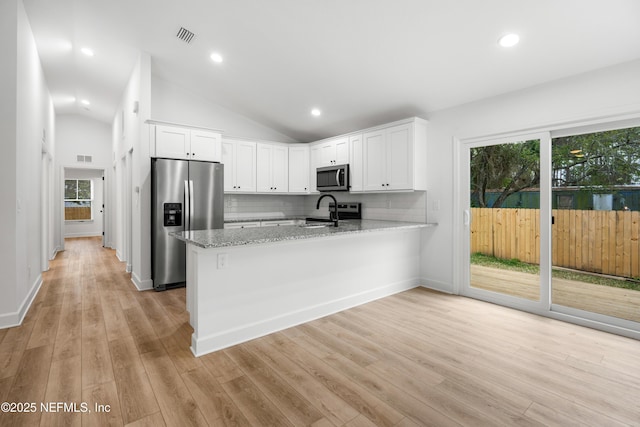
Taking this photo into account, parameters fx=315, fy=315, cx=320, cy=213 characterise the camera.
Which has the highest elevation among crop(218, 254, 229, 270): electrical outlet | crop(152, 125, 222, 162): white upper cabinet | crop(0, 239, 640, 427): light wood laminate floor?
crop(152, 125, 222, 162): white upper cabinet

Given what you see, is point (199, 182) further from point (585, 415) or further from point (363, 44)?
point (585, 415)

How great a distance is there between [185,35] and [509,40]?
3475 mm

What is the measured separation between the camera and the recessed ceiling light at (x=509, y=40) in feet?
8.93

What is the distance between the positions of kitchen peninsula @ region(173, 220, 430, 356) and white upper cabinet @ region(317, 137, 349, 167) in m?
1.64

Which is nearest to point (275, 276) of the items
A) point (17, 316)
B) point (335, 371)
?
point (335, 371)

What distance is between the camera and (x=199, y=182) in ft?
14.8

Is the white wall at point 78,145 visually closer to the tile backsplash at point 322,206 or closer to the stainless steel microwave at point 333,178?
the tile backsplash at point 322,206

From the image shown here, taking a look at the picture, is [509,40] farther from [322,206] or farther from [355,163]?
[322,206]

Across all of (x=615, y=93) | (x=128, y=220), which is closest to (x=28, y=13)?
(x=128, y=220)

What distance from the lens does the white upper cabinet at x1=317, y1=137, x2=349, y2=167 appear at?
198 inches

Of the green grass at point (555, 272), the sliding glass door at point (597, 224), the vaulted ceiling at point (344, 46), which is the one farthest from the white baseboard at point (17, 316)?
the sliding glass door at point (597, 224)

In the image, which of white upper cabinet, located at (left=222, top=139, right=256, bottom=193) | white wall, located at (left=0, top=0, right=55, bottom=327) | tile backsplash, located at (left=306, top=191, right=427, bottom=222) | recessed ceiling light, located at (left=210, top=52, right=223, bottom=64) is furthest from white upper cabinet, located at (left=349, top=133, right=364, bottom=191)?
white wall, located at (left=0, top=0, right=55, bottom=327)

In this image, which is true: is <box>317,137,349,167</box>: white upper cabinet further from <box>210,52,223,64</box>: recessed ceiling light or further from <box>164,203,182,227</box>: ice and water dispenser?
<box>164,203,182,227</box>: ice and water dispenser

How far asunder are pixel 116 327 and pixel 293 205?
4.01 meters
